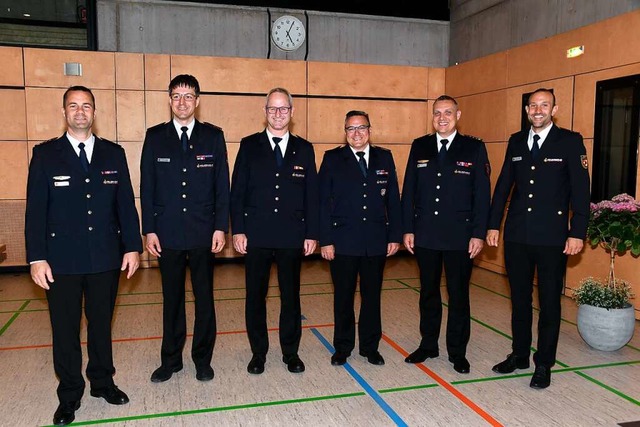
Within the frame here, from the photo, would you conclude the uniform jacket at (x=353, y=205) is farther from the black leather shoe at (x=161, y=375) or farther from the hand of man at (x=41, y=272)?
the hand of man at (x=41, y=272)

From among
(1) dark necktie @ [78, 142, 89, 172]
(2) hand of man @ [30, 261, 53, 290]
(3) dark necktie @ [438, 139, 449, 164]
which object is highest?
(3) dark necktie @ [438, 139, 449, 164]

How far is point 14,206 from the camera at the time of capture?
7.72 m

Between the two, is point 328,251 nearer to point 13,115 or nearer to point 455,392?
point 455,392

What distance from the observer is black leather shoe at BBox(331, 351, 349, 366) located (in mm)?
4109

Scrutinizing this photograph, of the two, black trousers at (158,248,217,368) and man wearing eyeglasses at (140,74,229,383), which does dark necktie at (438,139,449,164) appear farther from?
black trousers at (158,248,217,368)

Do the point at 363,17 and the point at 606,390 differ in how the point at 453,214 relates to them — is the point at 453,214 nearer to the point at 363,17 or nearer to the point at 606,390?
the point at 606,390

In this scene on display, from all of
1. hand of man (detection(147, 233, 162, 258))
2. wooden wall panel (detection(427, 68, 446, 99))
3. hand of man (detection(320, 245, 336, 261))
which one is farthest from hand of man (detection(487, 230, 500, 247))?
wooden wall panel (detection(427, 68, 446, 99))

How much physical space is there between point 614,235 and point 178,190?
3.61 metres

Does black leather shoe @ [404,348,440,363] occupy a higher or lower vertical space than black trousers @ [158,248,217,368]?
lower

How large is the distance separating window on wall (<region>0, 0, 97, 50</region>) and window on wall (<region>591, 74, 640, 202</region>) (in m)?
6.88

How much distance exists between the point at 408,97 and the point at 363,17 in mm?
1532

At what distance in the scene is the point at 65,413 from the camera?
10.4 feet

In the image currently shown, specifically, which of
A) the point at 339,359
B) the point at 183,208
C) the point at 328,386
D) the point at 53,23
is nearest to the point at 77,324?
the point at 183,208

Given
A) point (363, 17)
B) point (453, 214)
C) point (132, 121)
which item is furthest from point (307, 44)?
point (453, 214)
